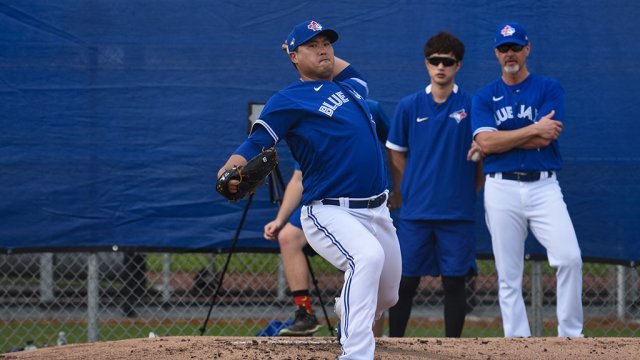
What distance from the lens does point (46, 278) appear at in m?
8.46

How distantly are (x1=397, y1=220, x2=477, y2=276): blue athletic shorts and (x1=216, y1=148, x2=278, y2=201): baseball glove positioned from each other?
201cm

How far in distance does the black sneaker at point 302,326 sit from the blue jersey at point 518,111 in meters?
1.45

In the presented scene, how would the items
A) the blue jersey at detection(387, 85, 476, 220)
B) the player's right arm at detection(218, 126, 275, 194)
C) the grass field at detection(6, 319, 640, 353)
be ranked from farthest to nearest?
the grass field at detection(6, 319, 640, 353) < the blue jersey at detection(387, 85, 476, 220) < the player's right arm at detection(218, 126, 275, 194)

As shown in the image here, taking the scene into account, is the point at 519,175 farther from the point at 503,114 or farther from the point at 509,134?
the point at 503,114

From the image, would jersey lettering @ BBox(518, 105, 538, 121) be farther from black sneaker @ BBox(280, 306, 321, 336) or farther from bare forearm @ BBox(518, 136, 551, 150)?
black sneaker @ BBox(280, 306, 321, 336)

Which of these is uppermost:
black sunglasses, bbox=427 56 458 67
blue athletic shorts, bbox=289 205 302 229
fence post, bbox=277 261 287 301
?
black sunglasses, bbox=427 56 458 67

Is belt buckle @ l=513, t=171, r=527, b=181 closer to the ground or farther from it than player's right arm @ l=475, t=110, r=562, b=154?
closer to the ground

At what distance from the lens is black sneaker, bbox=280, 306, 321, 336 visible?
606 centimetres

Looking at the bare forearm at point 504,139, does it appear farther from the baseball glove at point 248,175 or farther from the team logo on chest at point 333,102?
the baseball glove at point 248,175

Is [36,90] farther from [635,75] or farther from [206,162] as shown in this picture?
[635,75]

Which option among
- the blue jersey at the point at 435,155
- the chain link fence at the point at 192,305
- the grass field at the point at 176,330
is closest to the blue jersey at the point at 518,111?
the blue jersey at the point at 435,155

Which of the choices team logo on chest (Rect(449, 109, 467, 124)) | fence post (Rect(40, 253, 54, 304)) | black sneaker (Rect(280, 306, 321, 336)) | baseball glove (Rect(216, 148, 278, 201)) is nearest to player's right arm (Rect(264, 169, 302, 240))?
black sneaker (Rect(280, 306, 321, 336))

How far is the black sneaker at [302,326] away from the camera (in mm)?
6059

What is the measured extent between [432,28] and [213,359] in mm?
3159
